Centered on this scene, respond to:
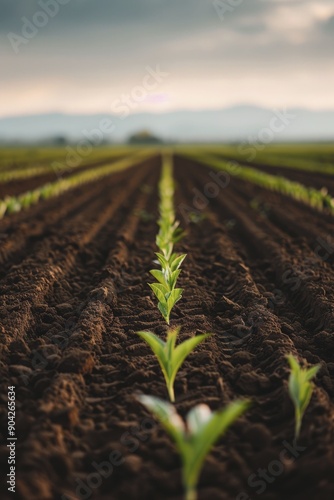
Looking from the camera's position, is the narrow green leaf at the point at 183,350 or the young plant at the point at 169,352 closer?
the narrow green leaf at the point at 183,350

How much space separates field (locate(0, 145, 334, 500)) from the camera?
110 inches

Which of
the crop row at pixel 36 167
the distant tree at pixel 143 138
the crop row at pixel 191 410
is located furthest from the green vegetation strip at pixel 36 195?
the distant tree at pixel 143 138

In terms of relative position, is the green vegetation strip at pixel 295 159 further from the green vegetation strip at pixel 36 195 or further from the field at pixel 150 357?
the field at pixel 150 357

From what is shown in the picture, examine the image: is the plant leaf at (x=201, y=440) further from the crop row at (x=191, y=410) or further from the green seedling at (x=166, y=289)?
the green seedling at (x=166, y=289)

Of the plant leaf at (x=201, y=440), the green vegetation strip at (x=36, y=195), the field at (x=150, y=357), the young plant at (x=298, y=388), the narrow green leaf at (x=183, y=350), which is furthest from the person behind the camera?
the green vegetation strip at (x=36, y=195)

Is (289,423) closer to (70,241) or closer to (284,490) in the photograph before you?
(284,490)

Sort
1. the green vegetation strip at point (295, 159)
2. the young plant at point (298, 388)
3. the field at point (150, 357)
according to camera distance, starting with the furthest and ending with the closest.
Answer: the green vegetation strip at point (295, 159) → the young plant at point (298, 388) → the field at point (150, 357)

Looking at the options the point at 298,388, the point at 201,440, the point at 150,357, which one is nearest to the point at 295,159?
the point at 150,357

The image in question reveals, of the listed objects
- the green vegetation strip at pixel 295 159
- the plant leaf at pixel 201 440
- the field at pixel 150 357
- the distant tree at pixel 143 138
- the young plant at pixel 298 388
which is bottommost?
the field at pixel 150 357

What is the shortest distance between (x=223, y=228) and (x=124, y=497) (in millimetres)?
8163

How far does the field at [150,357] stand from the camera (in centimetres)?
279

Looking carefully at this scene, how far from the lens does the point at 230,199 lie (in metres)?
16.0

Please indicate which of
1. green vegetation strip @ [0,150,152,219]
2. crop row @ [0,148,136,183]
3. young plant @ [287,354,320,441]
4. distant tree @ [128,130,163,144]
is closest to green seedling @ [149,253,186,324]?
young plant @ [287,354,320,441]

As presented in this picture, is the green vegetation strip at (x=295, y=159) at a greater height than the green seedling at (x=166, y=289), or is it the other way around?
the green vegetation strip at (x=295, y=159)
